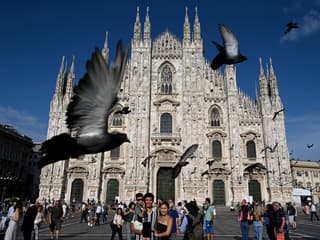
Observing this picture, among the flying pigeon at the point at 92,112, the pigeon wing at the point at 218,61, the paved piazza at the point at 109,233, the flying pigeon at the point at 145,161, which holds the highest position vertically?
the flying pigeon at the point at 145,161

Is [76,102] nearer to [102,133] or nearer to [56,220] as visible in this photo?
[102,133]

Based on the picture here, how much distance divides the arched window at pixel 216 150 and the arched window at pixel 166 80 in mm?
8633

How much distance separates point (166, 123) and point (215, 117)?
20.4 ft

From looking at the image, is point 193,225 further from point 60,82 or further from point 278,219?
point 60,82

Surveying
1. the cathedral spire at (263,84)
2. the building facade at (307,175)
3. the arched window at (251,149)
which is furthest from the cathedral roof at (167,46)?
the building facade at (307,175)

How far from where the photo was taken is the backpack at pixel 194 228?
5.83 metres

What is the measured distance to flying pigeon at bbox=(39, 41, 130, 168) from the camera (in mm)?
3396

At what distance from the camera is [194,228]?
587 centimetres

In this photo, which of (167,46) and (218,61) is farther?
(167,46)

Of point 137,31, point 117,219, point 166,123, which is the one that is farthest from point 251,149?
point 117,219

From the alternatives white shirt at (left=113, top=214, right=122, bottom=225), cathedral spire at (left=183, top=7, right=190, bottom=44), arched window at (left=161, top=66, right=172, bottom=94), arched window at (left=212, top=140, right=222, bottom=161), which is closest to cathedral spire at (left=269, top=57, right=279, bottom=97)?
arched window at (left=212, top=140, right=222, bottom=161)

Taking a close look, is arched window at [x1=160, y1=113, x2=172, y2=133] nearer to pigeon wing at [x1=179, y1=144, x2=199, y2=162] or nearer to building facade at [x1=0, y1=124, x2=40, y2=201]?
building facade at [x1=0, y1=124, x2=40, y2=201]

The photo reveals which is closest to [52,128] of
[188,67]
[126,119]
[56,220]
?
[126,119]

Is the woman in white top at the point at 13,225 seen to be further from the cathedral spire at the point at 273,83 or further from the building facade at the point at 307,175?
the building facade at the point at 307,175
